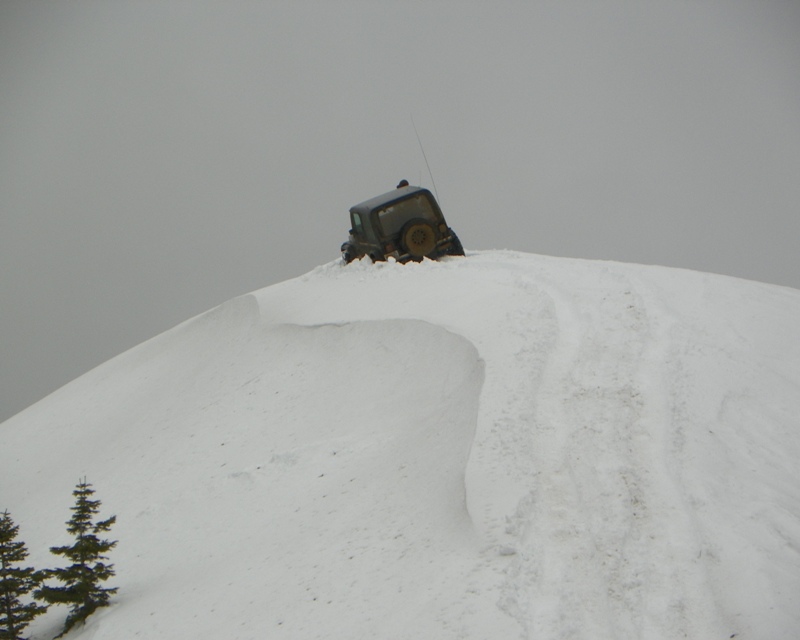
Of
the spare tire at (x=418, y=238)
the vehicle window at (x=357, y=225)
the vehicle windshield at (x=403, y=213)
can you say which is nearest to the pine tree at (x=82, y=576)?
the spare tire at (x=418, y=238)

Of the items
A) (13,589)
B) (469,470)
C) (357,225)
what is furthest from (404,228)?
(13,589)

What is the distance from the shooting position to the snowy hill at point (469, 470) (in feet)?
23.6

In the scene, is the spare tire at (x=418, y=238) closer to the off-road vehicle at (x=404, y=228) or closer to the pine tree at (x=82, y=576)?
the off-road vehicle at (x=404, y=228)

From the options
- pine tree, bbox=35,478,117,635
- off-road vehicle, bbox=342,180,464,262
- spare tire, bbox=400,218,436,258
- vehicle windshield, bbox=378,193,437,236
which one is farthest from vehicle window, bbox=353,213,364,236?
pine tree, bbox=35,478,117,635

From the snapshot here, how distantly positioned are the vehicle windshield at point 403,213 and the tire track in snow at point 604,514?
7.29 m

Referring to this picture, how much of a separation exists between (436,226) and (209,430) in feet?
21.7

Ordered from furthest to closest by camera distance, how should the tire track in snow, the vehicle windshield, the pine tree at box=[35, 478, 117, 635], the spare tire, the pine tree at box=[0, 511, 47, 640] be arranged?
1. the vehicle windshield
2. the spare tire
3. the pine tree at box=[35, 478, 117, 635]
4. the pine tree at box=[0, 511, 47, 640]
5. the tire track in snow

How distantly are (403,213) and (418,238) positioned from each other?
717mm

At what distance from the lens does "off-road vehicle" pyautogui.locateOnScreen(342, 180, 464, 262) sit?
1736 centimetres

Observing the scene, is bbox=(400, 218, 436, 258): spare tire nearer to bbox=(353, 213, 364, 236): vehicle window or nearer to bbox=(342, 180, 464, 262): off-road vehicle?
bbox=(342, 180, 464, 262): off-road vehicle

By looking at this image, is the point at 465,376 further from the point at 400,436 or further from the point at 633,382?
the point at 633,382

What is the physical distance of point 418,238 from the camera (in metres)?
17.4

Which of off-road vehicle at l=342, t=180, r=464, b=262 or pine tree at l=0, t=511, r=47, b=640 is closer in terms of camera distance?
pine tree at l=0, t=511, r=47, b=640

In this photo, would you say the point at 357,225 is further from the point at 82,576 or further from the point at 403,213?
the point at 82,576
